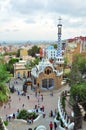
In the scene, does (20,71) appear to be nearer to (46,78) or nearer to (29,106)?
(46,78)

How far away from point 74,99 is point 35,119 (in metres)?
5.19

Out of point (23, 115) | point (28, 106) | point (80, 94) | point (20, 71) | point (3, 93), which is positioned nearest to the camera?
point (3, 93)

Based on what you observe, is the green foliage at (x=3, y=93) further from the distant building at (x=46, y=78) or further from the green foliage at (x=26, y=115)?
the distant building at (x=46, y=78)

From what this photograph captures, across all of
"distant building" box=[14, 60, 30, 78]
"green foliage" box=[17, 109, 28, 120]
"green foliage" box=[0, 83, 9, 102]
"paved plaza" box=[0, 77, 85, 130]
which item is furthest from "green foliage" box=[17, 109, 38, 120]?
"distant building" box=[14, 60, 30, 78]

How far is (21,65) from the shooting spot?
62.2 metres

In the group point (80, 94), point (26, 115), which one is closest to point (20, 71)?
point (26, 115)

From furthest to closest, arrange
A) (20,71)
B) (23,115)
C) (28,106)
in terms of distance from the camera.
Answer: (20,71) < (28,106) < (23,115)

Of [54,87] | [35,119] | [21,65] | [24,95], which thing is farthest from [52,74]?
[35,119]

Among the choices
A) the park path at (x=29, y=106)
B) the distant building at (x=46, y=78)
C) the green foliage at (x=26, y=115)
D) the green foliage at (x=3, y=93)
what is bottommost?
the park path at (x=29, y=106)

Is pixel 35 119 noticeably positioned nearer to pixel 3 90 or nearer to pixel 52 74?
pixel 3 90

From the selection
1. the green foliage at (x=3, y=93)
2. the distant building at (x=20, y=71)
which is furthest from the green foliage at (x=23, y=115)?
the distant building at (x=20, y=71)

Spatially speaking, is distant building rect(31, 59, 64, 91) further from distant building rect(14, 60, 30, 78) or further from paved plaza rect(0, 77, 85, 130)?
distant building rect(14, 60, 30, 78)

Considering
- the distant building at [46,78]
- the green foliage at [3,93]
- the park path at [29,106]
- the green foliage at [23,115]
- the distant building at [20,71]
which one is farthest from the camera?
the distant building at [20,71]

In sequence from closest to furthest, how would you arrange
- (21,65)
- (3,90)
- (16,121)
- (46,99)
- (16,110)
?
(3,90)
(16,121)
(16,110)
(46,99)
(21,65)
